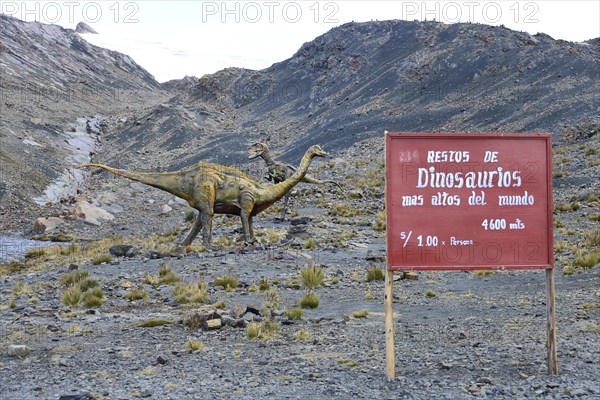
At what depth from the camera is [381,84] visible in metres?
51.8

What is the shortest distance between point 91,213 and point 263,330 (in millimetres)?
22790

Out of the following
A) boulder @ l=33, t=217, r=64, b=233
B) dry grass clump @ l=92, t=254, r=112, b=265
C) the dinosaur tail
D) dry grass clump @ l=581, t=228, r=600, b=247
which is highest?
the dinosaur tail

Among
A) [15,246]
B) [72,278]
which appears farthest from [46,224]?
[72,278]

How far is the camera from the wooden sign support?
22.5ft

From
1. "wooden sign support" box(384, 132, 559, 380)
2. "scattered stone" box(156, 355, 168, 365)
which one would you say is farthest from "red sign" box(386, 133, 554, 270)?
"scattered stone" box(156, 355, 168, 365)

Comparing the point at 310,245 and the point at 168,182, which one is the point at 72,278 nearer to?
the point at 168,182

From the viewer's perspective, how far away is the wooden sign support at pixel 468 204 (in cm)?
686

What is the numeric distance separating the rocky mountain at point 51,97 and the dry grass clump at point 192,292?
74.6 feet

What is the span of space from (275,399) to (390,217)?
1.96 m

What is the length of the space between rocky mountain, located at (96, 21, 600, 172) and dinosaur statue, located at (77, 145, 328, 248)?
20.0 meters

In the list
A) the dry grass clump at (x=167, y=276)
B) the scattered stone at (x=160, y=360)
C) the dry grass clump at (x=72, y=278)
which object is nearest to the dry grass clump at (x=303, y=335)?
the scattered stone at (x=160, y=360)

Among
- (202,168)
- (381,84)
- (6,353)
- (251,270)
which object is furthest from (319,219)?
(381,84)

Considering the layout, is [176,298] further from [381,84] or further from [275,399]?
[381,84]

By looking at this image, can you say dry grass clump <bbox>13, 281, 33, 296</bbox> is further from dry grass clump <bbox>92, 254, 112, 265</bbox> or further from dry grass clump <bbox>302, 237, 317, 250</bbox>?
dry grass clump <bbox>302, 237, 317, 250</bbox>
